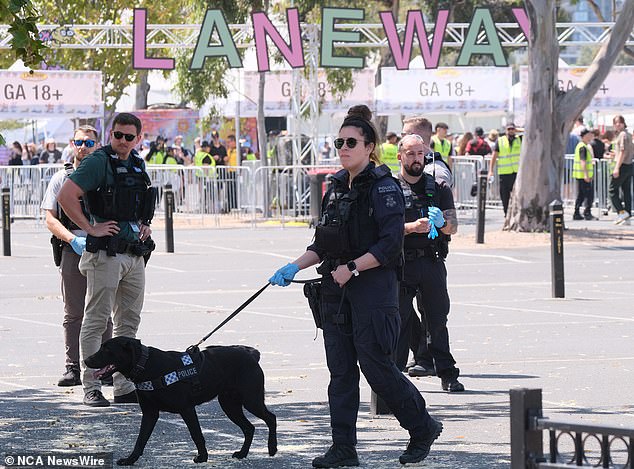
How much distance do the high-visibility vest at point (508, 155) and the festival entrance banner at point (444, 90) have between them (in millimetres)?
4575

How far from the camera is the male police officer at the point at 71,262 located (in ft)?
32.3

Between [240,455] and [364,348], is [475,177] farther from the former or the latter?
[364,348]

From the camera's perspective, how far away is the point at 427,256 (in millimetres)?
9703

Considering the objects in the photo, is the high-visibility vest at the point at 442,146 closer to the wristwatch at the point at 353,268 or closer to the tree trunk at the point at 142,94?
the wristwatch at the point at 353,268

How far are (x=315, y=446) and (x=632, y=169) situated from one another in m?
20.6

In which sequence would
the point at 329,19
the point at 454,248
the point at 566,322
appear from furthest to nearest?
the point at 329,19, the point at 454,248, the point at 566,322

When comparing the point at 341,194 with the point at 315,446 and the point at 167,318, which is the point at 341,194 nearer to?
the point at 315,446

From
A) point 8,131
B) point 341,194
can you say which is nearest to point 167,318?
point 341,194

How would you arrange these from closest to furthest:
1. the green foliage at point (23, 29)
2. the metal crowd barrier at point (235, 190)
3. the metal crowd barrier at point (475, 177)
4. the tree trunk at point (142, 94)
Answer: the green foliage at point (23, 29)
the metal crowd barrier at point (235, 190)
the metal crowd barrier at point (475, 177)
the tree trunk at point (142, 94)

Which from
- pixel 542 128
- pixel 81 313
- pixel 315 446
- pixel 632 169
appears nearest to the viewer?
pixel 315 446

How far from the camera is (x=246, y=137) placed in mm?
47594

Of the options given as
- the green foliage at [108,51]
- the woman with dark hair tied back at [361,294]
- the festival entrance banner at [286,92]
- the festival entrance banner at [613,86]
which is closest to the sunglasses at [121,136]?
the woman with dark hair tied back at [361,294]

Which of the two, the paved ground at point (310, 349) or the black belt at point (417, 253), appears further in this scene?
the black belt at point (417, 253)

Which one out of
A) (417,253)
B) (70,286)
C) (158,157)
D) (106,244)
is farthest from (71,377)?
(158,157)
